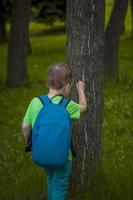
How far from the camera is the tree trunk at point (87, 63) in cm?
690

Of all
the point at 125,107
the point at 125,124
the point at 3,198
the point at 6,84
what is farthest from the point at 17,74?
the point at 3,198

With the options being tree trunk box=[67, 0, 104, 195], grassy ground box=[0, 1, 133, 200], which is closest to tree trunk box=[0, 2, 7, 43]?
grassy ground box=[0, 1, 133, 200]

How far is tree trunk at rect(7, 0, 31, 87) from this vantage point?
17422mm

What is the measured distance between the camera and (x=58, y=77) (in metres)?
5.81

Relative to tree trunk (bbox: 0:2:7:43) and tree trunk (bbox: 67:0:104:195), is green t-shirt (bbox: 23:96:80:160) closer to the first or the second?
tree trunk (bbox: 67:0:104:195)

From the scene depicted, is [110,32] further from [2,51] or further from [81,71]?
[2,51]

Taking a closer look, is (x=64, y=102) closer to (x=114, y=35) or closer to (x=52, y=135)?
(x=52, y=135)

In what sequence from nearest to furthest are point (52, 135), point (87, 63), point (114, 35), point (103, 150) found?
point (52, 135), point (87, 63), point (103, 150), point (114, 35)

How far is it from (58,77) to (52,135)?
21.3 inches

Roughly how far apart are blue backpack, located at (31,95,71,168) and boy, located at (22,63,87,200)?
0.12m

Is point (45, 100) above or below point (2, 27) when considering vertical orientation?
above

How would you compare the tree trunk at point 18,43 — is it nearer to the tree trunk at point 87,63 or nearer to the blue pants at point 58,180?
the tree trunk at point 87,63

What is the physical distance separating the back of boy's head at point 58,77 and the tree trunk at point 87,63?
1.09 metres

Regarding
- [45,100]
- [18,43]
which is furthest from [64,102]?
[18,43]
